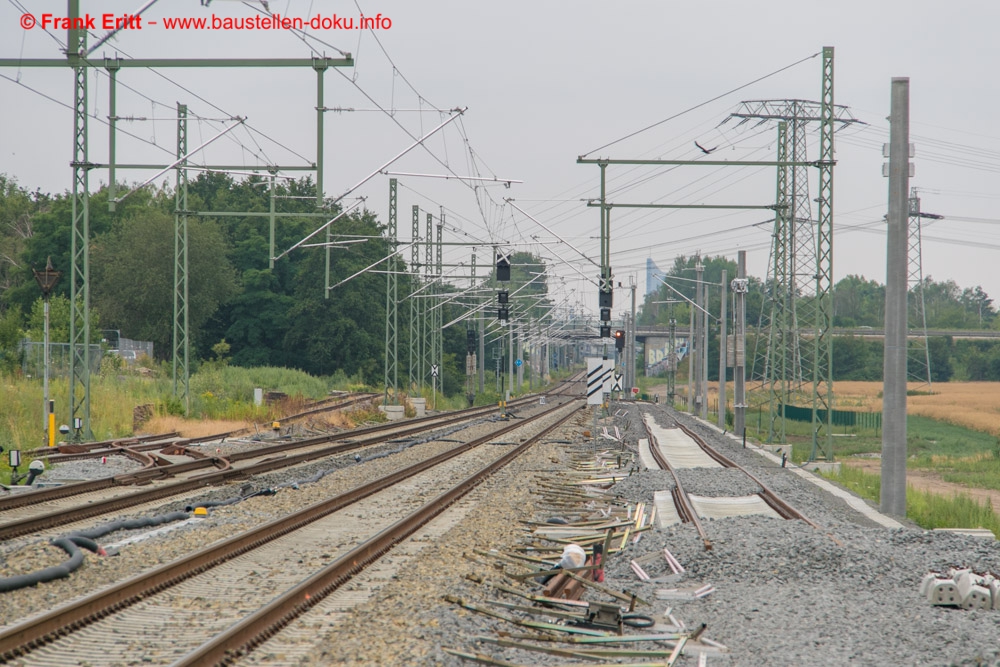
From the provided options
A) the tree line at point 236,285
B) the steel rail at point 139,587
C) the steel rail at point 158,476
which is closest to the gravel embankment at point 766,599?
the steel rail at point 139,587

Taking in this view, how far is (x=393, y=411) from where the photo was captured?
4994 cm

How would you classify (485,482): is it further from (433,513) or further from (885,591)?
(885,591)

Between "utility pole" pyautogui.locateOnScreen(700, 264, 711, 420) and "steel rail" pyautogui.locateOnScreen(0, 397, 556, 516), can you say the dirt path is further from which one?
"utility pole" pyautogui.locateOnScreen(700, 264, 711, 420)

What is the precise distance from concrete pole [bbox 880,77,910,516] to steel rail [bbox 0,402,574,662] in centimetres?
958

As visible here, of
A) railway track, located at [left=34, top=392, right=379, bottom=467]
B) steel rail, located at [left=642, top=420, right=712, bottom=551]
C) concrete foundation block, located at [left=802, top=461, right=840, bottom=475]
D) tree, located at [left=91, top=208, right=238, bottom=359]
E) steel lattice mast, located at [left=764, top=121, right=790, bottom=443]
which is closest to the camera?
steel rail, located at [left=642, top=420, right=712, bottom=551]

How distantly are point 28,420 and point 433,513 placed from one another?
51.3 feet

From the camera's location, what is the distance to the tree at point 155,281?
6525 centimetres

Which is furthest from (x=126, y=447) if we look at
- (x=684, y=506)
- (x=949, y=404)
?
(x=949, y=404)

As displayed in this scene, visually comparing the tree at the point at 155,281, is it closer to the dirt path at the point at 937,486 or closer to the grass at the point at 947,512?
the dirt path at the point at 937,486

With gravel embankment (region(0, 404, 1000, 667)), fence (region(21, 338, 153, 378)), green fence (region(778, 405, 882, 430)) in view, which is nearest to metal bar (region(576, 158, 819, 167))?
gravel embankment (region(0, 404, 1000, 667))

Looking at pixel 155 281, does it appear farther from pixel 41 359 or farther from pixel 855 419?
pixel 855 419

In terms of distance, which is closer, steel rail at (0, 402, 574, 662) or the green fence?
steel rail at (0, 402, 574, 662)

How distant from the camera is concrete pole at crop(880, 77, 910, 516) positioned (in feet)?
58.4

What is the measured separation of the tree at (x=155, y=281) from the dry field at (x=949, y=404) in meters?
43.5
